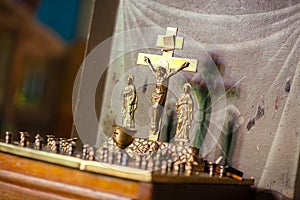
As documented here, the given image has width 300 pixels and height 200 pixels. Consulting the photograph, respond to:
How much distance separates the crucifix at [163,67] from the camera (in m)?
4.00

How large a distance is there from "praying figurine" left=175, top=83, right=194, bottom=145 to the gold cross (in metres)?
0.12

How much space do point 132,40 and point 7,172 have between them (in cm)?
136

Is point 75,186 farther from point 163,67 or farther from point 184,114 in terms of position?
point 163,67

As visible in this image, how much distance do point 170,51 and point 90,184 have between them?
106cm

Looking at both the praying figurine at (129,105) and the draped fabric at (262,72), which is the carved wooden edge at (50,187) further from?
the draped fabric at (262,72)

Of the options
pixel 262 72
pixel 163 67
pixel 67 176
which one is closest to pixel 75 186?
pixel 67 176

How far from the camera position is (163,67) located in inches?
159

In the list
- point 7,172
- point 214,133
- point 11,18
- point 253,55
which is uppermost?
point 11,18

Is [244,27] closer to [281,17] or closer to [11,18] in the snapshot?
A: [281,17]

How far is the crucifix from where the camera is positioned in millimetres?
3996

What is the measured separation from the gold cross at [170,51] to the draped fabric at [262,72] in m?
0.20

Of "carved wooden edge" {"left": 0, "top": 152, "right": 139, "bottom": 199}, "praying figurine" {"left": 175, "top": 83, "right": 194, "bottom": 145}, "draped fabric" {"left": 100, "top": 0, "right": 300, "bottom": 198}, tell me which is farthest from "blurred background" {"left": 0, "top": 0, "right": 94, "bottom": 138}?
"carved wooden edge" {"left": 0, "top": 152, "right": 139, "bottom": 199}

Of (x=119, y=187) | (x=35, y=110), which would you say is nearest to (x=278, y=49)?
(x=119, y=187)

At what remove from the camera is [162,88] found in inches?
157
